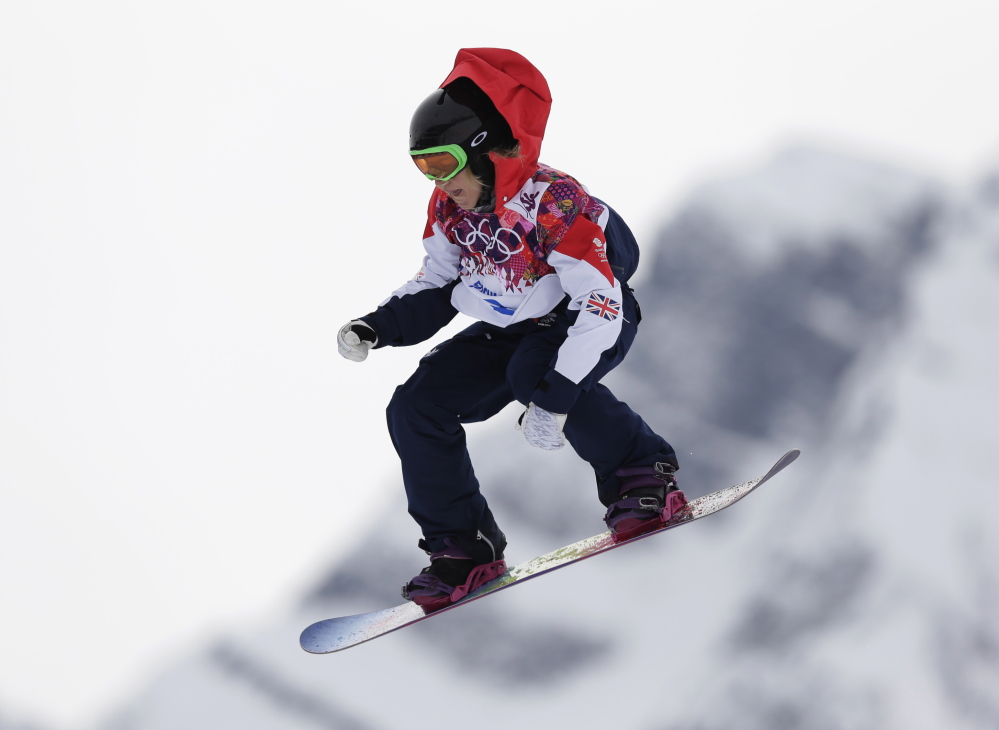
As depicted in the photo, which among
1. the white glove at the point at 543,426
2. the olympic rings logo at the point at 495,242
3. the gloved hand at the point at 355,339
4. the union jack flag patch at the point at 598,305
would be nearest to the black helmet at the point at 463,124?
the olympic rings logo at the point at 495,242

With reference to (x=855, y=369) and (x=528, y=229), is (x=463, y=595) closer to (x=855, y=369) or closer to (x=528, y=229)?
(x=528, y=229)

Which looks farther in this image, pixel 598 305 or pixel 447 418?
pixel 447 418

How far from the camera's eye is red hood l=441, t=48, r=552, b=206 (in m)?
2.30

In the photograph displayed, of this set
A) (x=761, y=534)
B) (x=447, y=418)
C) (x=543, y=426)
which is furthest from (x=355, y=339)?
(x=761, y=534)

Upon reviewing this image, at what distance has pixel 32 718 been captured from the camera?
474 centimetres

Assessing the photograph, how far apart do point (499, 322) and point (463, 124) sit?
1.92 feet

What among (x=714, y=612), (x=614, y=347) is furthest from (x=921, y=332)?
(x=614, y=347)

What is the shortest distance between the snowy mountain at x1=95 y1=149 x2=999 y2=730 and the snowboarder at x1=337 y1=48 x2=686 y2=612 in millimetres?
2422

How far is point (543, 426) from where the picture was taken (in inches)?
94.8

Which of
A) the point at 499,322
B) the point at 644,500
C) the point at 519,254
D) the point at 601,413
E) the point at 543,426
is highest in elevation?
the point at 519,254

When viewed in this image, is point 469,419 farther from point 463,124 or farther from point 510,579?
point 463,124

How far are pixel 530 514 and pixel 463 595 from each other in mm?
3189

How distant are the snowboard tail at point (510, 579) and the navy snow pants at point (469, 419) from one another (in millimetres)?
178

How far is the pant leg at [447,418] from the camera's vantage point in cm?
263
